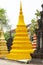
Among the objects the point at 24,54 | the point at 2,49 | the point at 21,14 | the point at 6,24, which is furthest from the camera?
the point at 6,24

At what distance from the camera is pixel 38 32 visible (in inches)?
1014

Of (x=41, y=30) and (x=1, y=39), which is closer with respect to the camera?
(x=41, y=30)

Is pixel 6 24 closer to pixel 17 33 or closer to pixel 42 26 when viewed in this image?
pixel 17 33

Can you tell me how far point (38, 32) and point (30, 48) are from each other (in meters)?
9.95

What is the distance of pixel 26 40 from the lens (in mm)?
35781

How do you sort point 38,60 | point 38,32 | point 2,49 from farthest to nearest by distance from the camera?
point 2,49 < point 38,32 < point 38,60

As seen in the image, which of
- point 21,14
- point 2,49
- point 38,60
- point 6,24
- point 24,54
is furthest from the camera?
point 6,24

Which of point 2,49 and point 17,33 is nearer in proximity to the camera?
point 17,33

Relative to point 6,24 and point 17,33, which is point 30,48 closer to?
point 17,33

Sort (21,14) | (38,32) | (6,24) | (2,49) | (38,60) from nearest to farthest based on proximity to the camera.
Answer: (38,60) → (38,32) → (21,14) → (2,49) → (6,24)

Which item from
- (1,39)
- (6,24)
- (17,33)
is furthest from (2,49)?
(6,24)

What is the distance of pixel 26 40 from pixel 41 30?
426 inches

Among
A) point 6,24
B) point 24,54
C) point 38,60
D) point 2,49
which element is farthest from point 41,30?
point 6,24

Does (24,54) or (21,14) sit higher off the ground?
(21,14)
